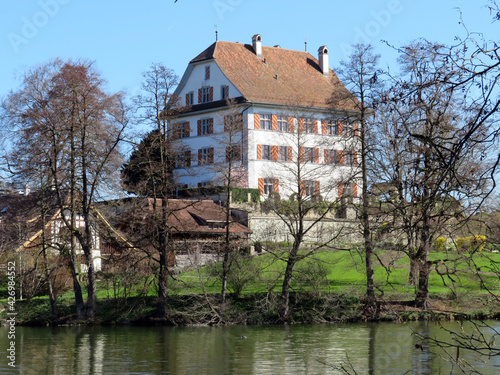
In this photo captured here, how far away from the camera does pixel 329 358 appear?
21.9 m

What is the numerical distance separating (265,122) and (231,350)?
3854cm

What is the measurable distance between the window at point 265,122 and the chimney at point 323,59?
9923 millimetres

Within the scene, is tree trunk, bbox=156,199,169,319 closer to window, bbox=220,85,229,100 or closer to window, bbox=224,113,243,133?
window, bbox=224,113,243,133

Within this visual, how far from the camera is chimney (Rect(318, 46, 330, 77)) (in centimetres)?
6875

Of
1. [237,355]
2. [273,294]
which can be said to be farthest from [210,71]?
[237,355]

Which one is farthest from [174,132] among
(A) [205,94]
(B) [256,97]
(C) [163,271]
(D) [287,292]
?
(A) [205,94]

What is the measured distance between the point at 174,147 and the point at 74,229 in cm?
595

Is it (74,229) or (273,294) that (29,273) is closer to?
(74,229)

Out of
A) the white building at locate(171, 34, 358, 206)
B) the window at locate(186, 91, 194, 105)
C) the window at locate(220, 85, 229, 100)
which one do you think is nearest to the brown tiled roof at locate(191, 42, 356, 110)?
the white building at locate(171, 34, 358, 206)

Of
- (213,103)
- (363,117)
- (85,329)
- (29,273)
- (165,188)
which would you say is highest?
(213,103)

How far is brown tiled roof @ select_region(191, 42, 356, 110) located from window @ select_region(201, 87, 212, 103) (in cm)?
233

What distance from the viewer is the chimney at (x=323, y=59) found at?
68750 mm

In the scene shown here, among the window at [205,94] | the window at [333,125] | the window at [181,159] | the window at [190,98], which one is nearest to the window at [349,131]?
the window at [333,125]

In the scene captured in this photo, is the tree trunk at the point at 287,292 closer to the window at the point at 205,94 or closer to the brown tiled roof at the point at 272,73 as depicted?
the brown tiled roof at the point at 272,73
